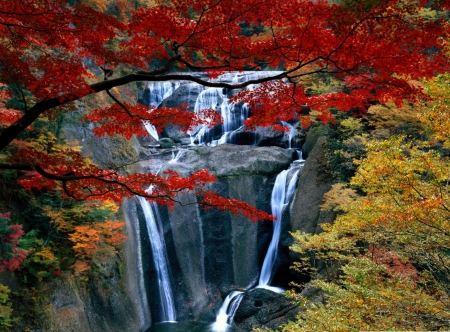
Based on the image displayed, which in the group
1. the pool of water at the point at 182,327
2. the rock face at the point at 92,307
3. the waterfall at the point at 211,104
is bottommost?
the pool of water at the point at 182,327

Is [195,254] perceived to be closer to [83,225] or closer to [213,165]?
[213,165]

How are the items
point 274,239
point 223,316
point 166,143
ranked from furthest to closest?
point 166,143 → point 274,239 → point 223,316

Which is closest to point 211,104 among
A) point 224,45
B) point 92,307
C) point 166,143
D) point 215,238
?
point 166,143

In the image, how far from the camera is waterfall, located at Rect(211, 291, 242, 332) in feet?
36.1

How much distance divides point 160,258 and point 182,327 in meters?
2.76

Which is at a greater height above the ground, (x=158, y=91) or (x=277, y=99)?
(x=158, y=91)

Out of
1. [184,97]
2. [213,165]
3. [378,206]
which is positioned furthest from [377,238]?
[184,97]

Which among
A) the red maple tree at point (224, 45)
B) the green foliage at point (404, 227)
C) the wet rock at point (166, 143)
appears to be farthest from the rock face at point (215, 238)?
the red maple tree at point (224, 45)

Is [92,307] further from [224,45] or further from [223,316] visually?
[224,45]

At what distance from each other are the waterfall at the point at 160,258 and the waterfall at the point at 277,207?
3789mm

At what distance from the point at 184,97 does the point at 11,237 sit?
1378 centimetres

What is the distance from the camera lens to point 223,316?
38.2 feet

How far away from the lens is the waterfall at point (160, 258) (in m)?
11.9

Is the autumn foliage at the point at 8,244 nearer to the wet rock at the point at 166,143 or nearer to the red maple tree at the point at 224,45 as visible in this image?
the red maple tree at the point at 224,45
